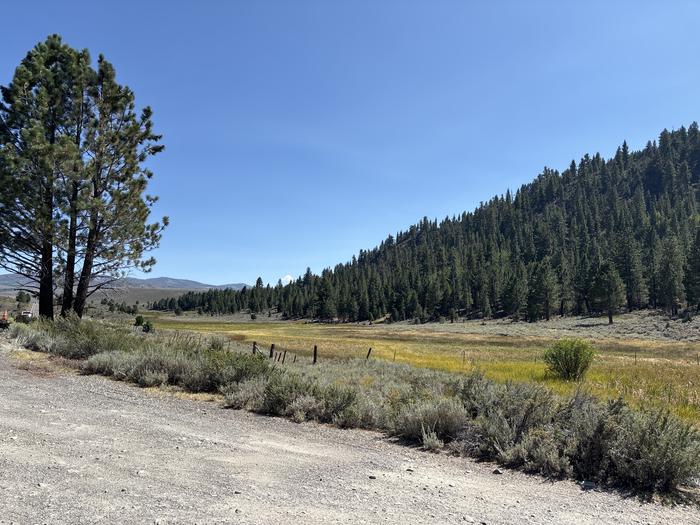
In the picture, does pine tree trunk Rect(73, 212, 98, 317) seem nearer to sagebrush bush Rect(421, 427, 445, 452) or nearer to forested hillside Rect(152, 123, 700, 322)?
sagebrush bush Rect(421, 427, 445, 452)

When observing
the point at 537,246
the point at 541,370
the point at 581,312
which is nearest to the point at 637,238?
the point at 537,246

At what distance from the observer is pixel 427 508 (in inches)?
188

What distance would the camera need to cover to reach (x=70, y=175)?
59.7 feet

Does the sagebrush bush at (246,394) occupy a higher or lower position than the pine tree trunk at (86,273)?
lower

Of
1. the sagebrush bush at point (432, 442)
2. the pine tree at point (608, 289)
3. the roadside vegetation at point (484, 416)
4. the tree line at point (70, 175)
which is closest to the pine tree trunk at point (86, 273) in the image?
the tree line at point (70, 175)

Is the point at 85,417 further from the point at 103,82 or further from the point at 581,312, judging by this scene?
the point at 581,312

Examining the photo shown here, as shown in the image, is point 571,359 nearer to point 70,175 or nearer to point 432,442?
point 432,442

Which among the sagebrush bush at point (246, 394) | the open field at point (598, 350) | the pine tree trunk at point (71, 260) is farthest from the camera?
the pine tree trunk at point (71, 260)

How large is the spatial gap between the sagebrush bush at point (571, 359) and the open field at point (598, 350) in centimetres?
70

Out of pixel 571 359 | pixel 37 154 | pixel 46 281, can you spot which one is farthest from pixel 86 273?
pixel 571 359

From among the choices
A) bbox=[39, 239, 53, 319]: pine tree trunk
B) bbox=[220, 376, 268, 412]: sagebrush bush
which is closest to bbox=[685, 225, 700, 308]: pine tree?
bbox=[220, 376, 268, 412]: sagebrush bush

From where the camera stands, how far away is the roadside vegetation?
6074mm

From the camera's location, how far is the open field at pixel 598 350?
16.4 meters

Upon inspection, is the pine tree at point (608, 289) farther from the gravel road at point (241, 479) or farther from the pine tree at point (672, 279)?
the gravel road at point (241, 479)
